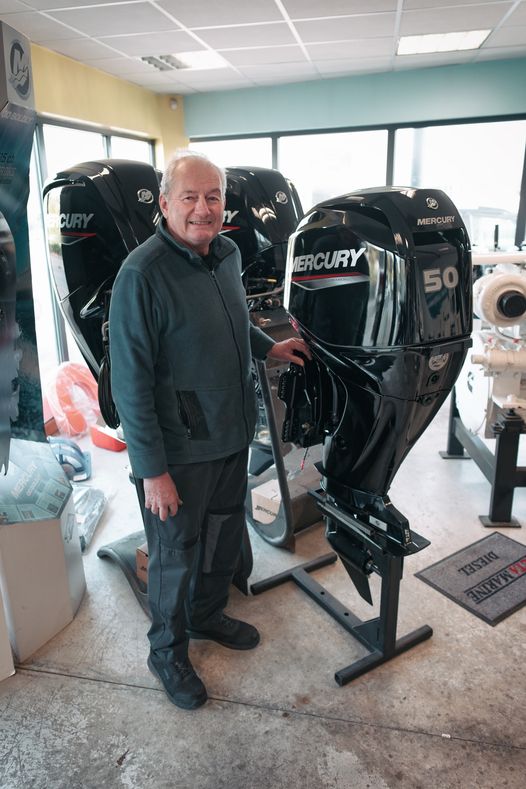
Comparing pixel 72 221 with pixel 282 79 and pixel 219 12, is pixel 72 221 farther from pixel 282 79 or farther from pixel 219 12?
pixel 282 79

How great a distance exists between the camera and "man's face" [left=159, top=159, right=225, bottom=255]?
146 cm

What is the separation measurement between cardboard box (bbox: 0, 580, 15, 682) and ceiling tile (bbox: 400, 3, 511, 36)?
4.21 metres

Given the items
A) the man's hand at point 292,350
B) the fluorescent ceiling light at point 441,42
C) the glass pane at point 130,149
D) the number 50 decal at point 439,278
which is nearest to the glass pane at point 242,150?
the glass pane at point 130,149

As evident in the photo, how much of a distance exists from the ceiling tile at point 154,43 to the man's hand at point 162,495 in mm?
3805

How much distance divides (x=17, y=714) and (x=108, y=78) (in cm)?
526

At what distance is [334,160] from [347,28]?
7.51 feet

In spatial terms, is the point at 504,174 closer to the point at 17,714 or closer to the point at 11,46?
the point at 11,46

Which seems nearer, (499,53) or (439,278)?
(439,278)

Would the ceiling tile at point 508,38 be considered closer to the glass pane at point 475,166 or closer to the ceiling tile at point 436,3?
the ceiling tile at point 436,3

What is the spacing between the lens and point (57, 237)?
77.5 inches

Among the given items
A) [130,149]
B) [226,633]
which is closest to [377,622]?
[226,633]

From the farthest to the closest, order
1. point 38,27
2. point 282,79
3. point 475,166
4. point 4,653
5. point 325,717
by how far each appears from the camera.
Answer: point 475,166
point 282,79
point 38,27
point 4,653
point 325,717

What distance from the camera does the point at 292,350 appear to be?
5.62 ft

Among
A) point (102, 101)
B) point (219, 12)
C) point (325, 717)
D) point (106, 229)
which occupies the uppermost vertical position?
point (219, 12)
